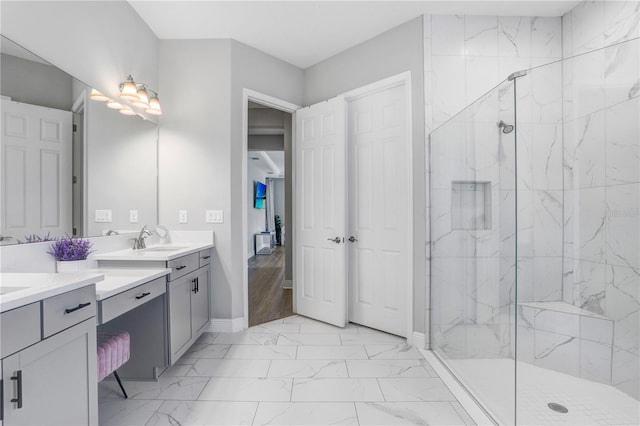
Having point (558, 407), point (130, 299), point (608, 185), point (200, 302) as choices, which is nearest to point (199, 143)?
point (200, 302)

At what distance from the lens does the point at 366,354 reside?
241cm

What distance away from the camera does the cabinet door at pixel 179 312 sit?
204 centimetres

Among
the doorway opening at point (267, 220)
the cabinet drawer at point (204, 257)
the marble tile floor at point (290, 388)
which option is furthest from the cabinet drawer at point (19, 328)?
the doorway opening at point (267, 220)

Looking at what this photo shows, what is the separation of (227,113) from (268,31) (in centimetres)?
83

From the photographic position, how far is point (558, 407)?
1.63 meters

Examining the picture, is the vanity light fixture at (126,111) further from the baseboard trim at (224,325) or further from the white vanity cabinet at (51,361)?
the baseboard trim at (224,325)

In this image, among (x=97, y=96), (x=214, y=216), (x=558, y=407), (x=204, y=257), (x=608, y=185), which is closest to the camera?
(x=558, y=407)

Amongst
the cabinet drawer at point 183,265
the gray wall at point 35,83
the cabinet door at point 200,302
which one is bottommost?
the cabinet door at point 200,302

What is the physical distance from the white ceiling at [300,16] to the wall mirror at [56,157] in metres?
0.98

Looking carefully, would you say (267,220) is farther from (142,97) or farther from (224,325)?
(142,97)

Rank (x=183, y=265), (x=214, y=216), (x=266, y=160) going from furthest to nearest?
1. (x=266, y=160)
2. (x=214, y=216)
3. (x=183, y=265)

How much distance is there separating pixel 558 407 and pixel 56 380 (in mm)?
2353

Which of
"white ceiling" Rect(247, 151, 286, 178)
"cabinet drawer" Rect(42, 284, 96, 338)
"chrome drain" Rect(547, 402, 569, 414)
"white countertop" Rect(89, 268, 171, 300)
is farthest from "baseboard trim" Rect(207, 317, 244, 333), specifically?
"white ceiling" Rect(247, 151, 286, 178)

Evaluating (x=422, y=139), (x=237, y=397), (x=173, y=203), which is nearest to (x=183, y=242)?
(x=173, y=203)
